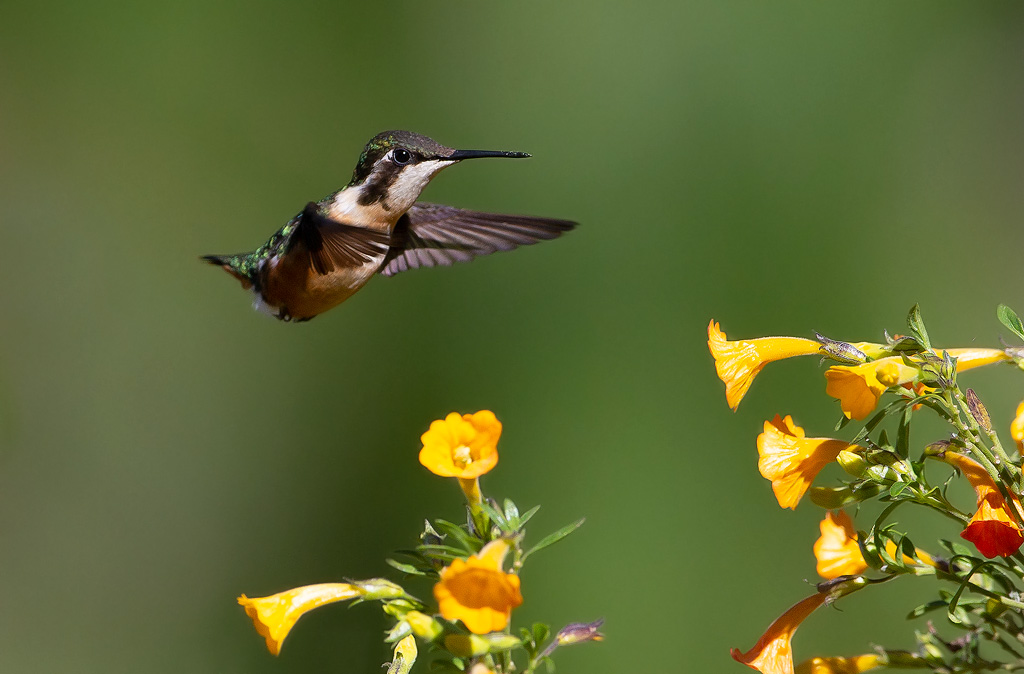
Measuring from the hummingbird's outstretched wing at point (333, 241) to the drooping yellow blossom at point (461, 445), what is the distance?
3.40ft

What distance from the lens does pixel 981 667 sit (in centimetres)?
179

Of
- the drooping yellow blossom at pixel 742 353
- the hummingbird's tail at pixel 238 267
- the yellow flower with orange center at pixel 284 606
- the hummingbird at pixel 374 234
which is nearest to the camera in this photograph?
the yellow flower with orange center at pixel 284 606

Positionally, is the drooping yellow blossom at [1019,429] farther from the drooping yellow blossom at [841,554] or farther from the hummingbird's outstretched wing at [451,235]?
the hummingbird's outstretched wing at [451,235]

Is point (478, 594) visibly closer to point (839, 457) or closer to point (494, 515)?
point (494, 515)

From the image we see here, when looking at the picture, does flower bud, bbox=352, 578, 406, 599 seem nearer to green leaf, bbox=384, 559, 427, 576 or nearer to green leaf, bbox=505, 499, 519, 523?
green leaf, bbox=384, 559, 427, 576

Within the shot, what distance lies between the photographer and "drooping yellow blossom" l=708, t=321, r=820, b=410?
2074 millimetres

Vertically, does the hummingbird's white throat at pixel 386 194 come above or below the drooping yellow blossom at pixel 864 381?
above

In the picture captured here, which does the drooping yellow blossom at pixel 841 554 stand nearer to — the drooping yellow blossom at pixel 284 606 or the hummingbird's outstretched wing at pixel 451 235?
the drooping yellow blossom at pixel 284 606

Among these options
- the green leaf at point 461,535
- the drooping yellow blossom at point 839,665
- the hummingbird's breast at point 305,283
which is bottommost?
the drooping yellow blossom at point 839,665

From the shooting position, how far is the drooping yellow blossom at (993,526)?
63.8 inches

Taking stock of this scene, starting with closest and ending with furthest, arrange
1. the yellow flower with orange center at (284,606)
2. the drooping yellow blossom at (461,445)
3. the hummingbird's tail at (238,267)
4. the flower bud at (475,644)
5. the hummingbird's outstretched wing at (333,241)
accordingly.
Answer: the flower bud at (475,644) → the drooping yellow blossom at (461,445) → the yellow flower with orange center at (284,606) → the hummingbird's outstretched wing at (333,241) → the hummingbird's tail at (238,267)

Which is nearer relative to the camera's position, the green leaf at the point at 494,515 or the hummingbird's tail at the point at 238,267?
the green leaf at the point at 494,515

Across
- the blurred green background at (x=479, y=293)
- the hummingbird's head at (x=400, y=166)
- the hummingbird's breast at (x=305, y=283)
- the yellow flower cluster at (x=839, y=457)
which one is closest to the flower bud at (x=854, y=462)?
the yellow flower cluster at (x=839, y=457)

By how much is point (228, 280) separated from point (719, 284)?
4073 millimetres
